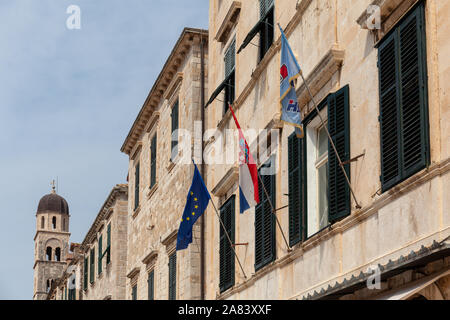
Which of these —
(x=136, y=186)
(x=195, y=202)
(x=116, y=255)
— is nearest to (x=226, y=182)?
(x=195, y=202)

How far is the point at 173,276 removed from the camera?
2155 centimetres

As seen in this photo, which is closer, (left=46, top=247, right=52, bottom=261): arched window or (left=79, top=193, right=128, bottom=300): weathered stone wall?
(left=79, top=193, right=128, bottom=300): weathered stone wall

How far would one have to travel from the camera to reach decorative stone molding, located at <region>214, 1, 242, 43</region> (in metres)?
17.6

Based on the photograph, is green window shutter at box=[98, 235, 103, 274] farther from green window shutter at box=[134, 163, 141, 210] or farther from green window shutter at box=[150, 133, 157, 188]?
green window shutter at box=[150, 133, 157, 188]

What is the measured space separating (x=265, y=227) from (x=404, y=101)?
5520mm

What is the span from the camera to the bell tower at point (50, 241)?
91500 mm

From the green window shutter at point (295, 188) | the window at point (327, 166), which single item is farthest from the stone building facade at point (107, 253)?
the window at point (327, 166)

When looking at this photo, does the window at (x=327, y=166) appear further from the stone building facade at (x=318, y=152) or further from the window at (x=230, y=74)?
the window at (x=230, y=74)

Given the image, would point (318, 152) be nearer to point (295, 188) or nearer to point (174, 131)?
point (295, 188)

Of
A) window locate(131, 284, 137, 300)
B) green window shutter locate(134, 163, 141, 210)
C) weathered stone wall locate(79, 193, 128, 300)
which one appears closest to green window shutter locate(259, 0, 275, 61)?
green window shutter locate(134, 163, 141, 210)

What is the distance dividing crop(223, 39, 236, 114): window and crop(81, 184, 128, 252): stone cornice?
14714 millimetres

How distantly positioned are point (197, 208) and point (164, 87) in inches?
322

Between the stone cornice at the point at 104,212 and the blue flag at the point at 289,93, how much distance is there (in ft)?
69.7
